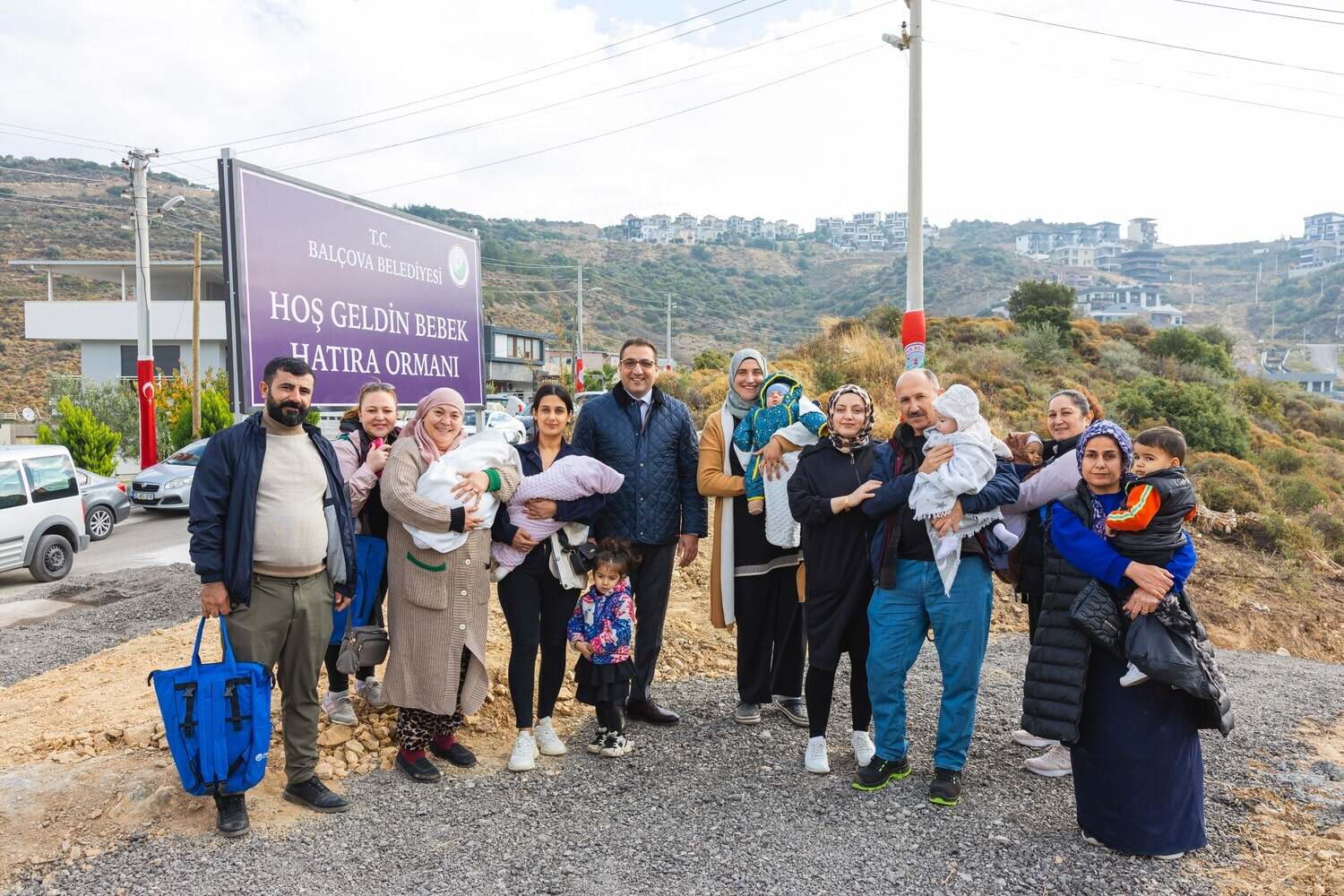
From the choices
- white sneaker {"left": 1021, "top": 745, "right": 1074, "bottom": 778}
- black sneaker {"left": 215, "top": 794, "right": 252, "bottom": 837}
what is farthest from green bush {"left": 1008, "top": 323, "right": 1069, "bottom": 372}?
black sneaker {"left": 215, "top": 794, "right": 252, "bottom": 837}

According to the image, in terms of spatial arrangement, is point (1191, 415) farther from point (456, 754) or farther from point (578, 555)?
point (456, 754)

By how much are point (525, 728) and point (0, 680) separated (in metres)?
4.58

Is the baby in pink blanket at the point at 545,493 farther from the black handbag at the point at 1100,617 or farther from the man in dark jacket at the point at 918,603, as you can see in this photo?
the black handbag at the point at 1100,617

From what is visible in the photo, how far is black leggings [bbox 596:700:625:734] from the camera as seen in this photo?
4.25m

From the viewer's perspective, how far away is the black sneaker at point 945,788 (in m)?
3.63

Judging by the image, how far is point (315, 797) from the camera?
358 cm

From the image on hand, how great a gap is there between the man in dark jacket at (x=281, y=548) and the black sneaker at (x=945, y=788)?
2512 millimetres

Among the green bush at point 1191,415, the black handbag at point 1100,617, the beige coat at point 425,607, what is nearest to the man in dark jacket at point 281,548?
the beige coat at point 425,607

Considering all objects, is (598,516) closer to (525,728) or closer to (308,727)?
(525,728)

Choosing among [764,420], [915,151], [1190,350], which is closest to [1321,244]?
[1190,350]

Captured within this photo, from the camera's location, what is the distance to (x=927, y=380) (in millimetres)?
3783

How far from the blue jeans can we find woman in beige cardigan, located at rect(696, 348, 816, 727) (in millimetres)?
794

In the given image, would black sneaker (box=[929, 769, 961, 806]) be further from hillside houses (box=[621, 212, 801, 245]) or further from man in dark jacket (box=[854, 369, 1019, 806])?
hillside houses (box=[621, 212, 801, 245])

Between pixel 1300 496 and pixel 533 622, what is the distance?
12.8 meters
